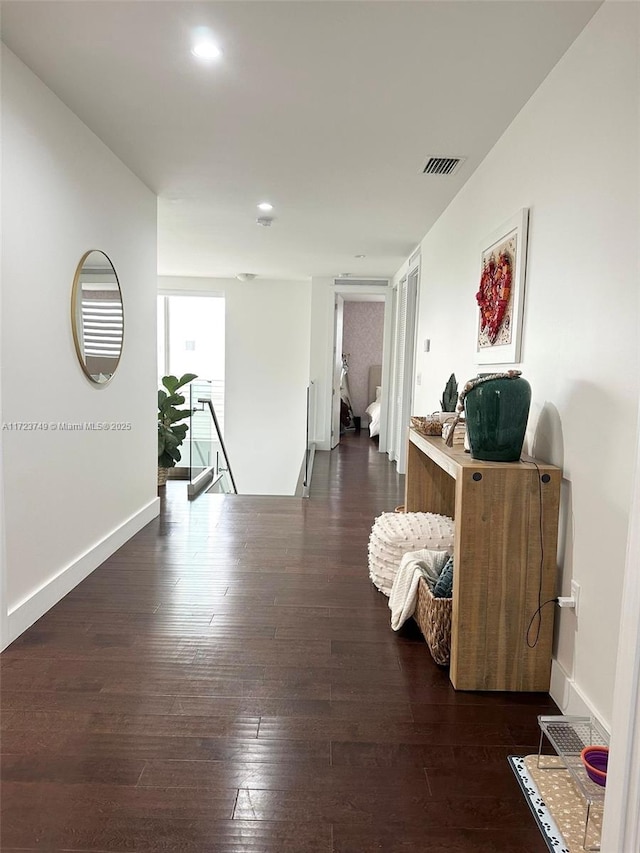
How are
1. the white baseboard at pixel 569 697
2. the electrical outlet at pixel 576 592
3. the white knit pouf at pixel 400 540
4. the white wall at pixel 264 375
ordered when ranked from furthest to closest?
the white wall at pixel 264 375 < the white knit pouf at pixel 400 540 < the electrical outlet at pixel 576 592 < the white baseboard at pixel 569 697

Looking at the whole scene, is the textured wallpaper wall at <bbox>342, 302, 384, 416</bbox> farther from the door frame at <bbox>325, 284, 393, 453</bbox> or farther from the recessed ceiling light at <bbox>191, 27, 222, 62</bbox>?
the recessed ceiling light at <bbox>191, 27, 222, 62</bbox>

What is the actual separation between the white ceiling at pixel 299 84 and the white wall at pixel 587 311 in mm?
271

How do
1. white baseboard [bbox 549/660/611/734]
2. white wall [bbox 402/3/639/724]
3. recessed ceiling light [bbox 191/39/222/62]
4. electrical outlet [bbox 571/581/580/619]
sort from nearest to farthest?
white wall [bbox 402/3/639/724], white baseboard [bbox 549/660/611/734], electrical outlet [bbox 571/581/580/619], recessed ceiling light [bbox 191/39/222/62]

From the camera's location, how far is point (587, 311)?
1948 millimetres

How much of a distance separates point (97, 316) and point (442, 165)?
2.26 m

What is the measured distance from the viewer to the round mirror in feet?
10.0

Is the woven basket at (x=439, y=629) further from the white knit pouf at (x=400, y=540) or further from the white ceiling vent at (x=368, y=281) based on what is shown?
the white ceiling vent at (x=368, y=281)

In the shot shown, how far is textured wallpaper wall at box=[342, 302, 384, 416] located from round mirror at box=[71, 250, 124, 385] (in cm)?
731

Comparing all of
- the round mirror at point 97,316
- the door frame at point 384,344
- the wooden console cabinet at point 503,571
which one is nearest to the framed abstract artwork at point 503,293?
the wooden console cabinet at point 503,571

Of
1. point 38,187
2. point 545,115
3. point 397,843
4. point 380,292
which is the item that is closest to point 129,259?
point 38,187

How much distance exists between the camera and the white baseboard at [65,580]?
8.25ft

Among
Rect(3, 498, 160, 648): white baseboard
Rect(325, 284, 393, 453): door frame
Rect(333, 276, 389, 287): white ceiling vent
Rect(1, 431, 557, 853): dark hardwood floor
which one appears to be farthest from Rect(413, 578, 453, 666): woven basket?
Rect(333, 276, 389, 287): white ceiling vent

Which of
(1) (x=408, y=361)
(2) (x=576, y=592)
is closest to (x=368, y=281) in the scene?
(1) (x=408, y=361)

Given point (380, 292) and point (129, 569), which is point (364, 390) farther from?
point (129, 569)
